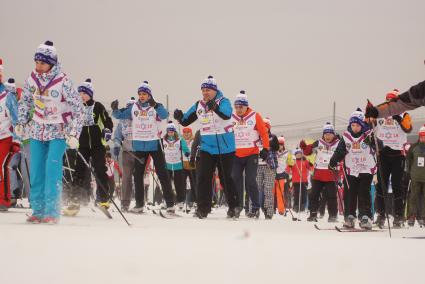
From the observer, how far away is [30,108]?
6.89m

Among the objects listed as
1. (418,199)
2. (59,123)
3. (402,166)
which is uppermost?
(59,123)

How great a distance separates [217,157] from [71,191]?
2190 millimetres

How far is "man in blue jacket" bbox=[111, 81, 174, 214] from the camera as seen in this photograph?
10438mm

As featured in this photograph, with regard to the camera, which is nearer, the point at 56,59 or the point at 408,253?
the point at 408,253

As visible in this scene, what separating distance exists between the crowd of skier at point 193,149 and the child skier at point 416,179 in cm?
2

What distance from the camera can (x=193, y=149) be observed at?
11203mm

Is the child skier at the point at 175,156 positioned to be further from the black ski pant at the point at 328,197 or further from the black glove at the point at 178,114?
the black glove at the point at 178,114

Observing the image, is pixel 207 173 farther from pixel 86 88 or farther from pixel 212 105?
pixel 86 88

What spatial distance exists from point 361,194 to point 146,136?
3.67 m

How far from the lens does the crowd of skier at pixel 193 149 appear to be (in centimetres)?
684

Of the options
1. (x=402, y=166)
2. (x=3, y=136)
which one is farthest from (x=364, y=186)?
(x=3, y=136)

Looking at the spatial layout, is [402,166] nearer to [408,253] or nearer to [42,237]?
[408,253]

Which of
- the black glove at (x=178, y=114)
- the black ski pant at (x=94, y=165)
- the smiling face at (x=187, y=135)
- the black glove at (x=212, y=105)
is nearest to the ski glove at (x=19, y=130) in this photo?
the black ski pant at (x=94, y=165)

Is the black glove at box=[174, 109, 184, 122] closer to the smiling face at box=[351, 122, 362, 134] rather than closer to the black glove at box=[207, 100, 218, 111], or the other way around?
the black glove at box=[207, 100, 218, 111]
